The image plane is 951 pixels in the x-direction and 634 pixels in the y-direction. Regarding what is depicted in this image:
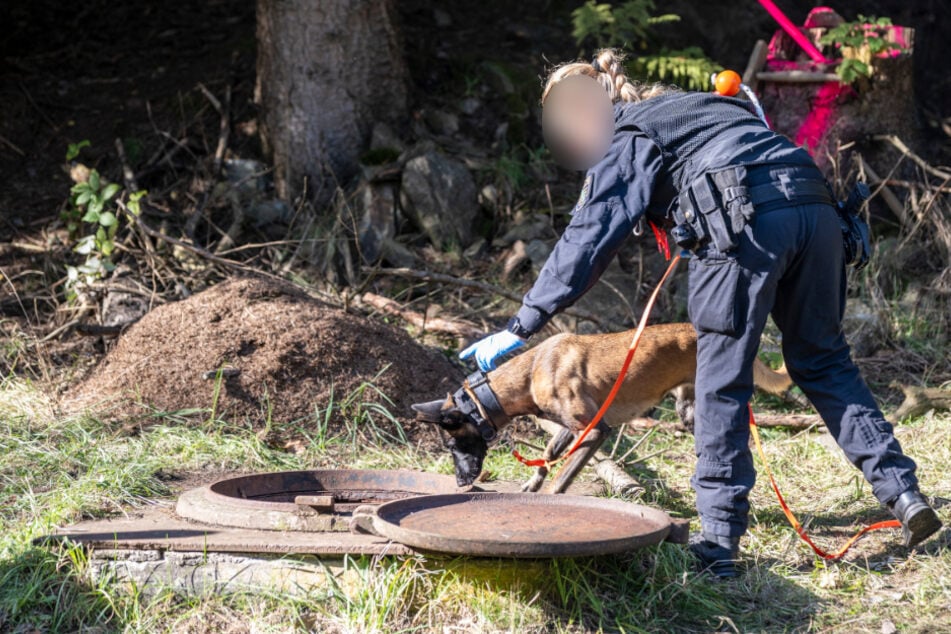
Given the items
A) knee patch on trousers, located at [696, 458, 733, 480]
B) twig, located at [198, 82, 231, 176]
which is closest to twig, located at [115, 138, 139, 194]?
twig, located at [198, 82, 231, 176]

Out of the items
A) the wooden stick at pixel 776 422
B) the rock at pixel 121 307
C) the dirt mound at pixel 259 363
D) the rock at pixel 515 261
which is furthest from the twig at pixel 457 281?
the rock at pixel 121 307

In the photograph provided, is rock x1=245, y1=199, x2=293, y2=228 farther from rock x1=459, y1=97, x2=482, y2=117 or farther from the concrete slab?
the concrete slab

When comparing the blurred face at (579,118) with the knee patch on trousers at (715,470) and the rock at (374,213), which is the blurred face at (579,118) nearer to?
the knee patch on trousers at (715,470)

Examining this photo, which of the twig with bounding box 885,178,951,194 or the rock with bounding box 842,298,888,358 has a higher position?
the twig with bounding box 885,178,951,194

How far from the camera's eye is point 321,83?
8672 mm

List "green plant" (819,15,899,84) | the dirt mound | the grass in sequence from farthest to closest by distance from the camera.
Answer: "green plant" (819,15,899,84)
the dirt mound
the grass

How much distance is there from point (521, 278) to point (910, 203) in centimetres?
325

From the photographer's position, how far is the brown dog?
4.80m

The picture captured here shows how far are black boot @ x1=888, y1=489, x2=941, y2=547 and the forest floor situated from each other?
14cm

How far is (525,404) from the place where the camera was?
517 cm

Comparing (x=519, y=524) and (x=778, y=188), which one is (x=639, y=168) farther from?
(x=519, y=524)

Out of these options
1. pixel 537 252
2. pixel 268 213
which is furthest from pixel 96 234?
pixel 537 252

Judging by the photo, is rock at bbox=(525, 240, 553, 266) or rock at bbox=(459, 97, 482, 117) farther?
rock at bbox=(459, 97, 482, 117)

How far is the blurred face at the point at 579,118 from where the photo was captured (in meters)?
4.05
